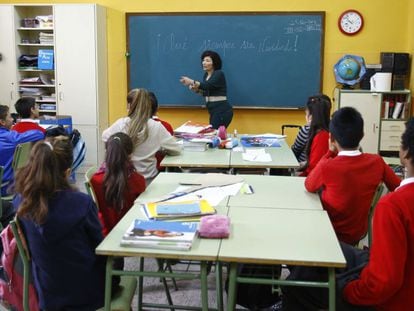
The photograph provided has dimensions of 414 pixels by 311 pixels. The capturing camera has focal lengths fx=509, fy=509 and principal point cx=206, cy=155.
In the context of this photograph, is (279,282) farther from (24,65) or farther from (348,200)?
(24,65)

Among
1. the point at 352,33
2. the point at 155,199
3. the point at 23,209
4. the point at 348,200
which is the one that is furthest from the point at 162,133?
the point at 352,33

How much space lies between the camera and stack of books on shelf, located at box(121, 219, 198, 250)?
6.51ft

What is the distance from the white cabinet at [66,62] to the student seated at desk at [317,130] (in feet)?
11.1

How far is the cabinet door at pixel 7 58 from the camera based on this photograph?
6.37m

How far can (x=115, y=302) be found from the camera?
6.94 feet

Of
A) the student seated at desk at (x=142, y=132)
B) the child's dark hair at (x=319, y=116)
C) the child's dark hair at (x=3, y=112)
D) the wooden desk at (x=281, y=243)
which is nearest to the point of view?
the wooden desk at (x=281, y=243)

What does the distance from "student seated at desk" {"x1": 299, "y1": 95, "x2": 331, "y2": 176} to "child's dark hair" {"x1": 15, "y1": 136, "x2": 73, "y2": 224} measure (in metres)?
2.19

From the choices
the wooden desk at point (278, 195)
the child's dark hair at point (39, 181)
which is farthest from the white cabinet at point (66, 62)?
the child's dark hair at point (39, 181)

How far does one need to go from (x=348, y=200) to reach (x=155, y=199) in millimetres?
1003

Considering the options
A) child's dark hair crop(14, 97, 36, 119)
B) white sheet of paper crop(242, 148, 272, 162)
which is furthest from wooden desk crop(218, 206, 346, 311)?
child's dark hair crop(14, 97, 36, 119)

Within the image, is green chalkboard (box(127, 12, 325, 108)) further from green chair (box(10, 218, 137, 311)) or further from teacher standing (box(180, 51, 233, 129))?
green chair (box(10, 218, 137, 311))

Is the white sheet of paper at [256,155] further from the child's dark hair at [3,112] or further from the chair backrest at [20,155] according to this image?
the child's dark hair at [3,112]

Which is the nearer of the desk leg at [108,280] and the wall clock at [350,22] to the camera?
the desk leg at [108,280]

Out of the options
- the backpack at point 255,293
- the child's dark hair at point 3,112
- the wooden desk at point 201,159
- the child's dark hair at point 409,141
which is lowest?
the backpack at point 255,293
